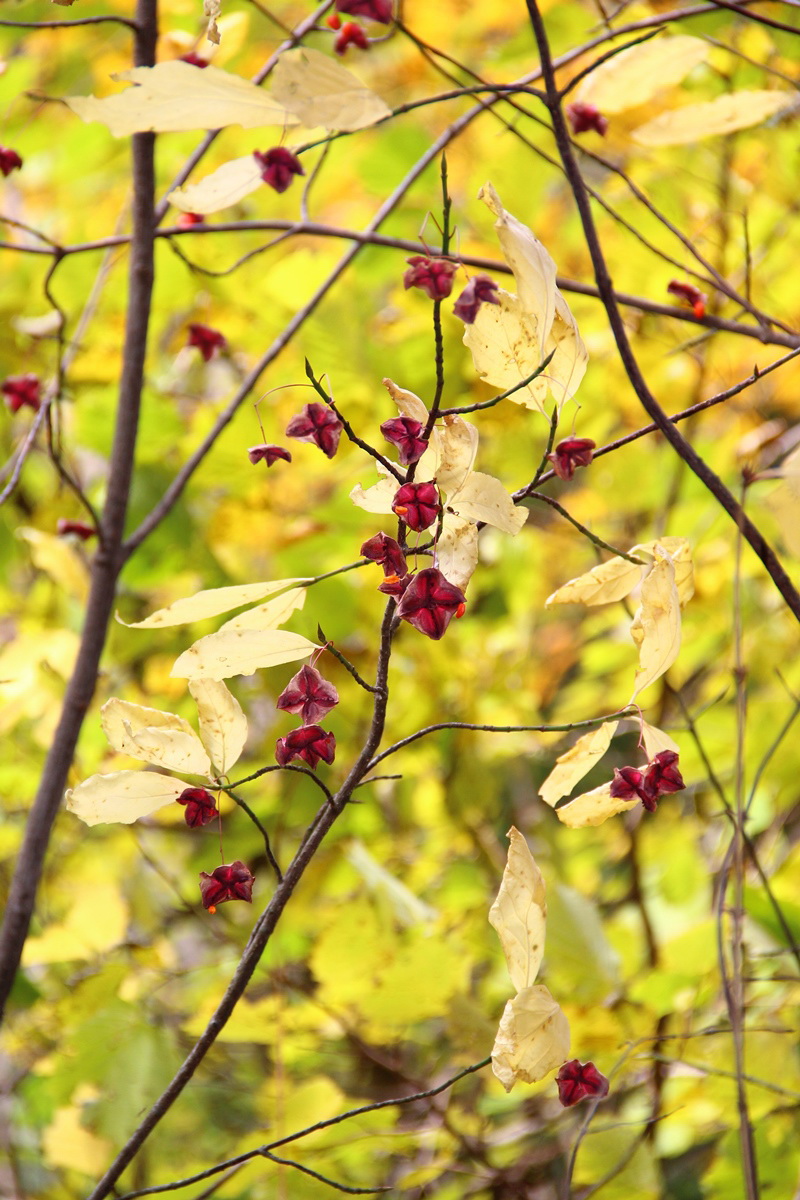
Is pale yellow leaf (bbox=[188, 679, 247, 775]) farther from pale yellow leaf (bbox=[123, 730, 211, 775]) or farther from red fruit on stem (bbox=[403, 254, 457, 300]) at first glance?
red fruit on stem (bbox=[403, 254, 457, 300])

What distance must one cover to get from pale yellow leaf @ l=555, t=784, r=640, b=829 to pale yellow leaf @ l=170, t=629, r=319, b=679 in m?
0.09

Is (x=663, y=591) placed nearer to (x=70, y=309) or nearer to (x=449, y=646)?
(x=449, y=646)

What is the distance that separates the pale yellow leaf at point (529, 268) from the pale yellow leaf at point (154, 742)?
0.16m

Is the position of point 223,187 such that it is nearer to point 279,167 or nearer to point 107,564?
point 279,167

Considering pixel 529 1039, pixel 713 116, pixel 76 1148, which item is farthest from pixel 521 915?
pixel 76 1148

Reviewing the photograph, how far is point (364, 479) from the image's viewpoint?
0.77 metres

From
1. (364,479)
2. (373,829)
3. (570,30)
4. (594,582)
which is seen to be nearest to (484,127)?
(570,30)

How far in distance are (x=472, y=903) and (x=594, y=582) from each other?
0.58 metres

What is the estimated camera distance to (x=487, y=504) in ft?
0.95

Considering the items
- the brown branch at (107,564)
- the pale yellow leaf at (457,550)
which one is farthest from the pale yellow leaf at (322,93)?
the brown branch at (107,564)

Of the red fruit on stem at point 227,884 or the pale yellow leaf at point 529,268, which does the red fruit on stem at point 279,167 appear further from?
the red fruit on stem at point 227,884

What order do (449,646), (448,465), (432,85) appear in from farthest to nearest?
1. (432,85)
2. (449,646)
3. (448,465)

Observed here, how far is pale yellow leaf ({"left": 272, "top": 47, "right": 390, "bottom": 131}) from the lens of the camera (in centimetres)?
28

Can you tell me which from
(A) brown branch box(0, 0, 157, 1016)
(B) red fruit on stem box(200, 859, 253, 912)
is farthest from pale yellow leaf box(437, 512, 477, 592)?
(A) brown branch box(0, 0, 157, 1016)
